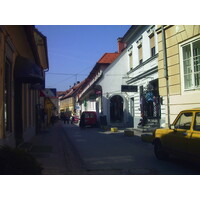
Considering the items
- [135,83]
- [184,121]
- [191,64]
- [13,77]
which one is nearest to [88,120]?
[135,83]

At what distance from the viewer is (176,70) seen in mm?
12922

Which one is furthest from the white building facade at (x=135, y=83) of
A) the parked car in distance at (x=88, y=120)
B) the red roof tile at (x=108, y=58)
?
the red roof tile at (x=108, y=58)

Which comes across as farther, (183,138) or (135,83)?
(135,83)

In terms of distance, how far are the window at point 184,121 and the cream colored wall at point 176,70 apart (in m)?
3.80

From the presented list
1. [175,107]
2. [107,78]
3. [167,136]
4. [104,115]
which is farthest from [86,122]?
[167,136]

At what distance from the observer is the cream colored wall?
38.9 ft

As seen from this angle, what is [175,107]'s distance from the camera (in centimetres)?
1316

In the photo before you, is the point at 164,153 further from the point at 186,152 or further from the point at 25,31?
the point at 25,31

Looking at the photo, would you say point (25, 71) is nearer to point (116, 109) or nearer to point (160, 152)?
point (160, 152)

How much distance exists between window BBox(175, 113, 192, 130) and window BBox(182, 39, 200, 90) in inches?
165

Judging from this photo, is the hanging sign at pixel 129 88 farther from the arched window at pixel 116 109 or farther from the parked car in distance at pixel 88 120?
the parked car in distance at pixel 88 120

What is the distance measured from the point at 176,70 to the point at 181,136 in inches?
232

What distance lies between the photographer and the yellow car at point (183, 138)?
7.02 m

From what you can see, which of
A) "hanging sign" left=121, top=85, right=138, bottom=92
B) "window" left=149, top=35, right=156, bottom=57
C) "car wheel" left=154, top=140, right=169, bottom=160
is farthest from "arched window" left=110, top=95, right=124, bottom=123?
"car wheel" left=154, top=140, right=169, bottom=160
